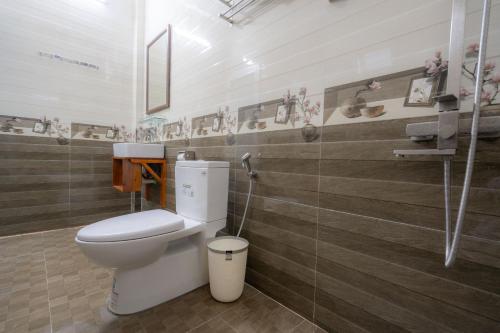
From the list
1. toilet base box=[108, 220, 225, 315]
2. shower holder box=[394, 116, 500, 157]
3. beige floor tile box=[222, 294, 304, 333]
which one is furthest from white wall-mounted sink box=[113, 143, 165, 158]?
shower holder box=[394, 116, 500, 157]

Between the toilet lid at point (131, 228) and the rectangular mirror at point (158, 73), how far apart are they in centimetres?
126

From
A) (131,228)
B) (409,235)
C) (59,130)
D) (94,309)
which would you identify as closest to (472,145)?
(409,235)

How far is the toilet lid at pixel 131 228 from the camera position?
0.91 m

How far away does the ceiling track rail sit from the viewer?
4.13 ft

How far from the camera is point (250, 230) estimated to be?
129 cm

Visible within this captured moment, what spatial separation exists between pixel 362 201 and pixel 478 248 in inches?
12.9

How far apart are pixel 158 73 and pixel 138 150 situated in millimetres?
862

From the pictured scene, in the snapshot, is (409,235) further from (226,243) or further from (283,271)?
Result: (226,243)

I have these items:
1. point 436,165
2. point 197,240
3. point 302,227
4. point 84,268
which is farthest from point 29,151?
point 436,165

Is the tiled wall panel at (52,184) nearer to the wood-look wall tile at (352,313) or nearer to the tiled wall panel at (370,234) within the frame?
the tiled wall panel at (370,234)

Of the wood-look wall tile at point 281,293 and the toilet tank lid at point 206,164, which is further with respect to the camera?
the toilet tank lid at point 206,164

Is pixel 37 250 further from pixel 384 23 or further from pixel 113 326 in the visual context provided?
pixel 384 23

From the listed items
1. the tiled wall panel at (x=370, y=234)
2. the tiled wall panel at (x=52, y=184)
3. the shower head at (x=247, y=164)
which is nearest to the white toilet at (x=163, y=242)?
the shower head at (x=247, y=164)

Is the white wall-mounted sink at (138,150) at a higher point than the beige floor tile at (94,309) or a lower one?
higher
